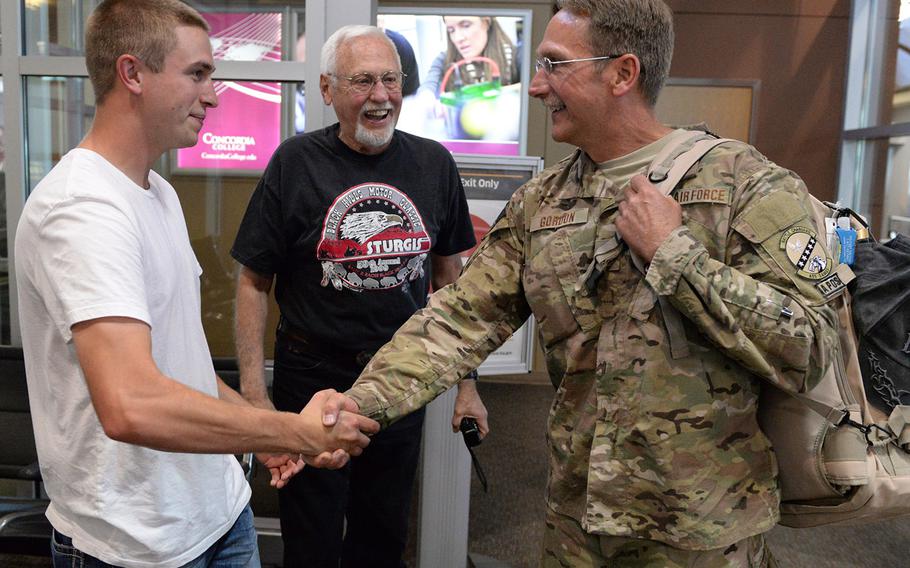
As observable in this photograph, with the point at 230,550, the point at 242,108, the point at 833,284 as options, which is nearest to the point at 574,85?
the point at 833,284

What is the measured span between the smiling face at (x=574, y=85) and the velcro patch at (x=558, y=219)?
15 centimetres

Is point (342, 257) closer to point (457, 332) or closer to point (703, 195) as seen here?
point (457, 332)

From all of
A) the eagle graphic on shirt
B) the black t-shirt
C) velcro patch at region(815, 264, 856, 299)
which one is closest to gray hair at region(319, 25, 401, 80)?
the black t-shirt

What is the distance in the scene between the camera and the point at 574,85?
4.92 ft

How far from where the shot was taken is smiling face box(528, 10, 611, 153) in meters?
1.48

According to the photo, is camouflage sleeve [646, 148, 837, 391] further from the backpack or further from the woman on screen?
the woman on screen

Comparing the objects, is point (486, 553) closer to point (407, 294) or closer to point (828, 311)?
point (407, 294)

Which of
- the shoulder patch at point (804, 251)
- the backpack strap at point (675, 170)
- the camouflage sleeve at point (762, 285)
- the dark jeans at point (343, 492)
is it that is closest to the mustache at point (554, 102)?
the backpack strap at point (675, 170)

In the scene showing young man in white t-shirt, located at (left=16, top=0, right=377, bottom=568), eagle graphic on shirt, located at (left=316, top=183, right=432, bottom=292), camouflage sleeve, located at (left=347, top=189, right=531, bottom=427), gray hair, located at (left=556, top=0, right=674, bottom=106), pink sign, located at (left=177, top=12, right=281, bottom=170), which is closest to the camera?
young man in white t-shirt, located at (left=16, top=0, right=377, bottom=568)

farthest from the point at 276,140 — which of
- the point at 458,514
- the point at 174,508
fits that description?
the point at 174,508

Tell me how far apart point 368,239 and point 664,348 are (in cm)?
100

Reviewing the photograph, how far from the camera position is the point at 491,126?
6168 mm

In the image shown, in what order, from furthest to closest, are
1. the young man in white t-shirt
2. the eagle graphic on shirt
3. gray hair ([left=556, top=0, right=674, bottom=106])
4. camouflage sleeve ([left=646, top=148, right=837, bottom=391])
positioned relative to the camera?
the eagle graphic on shirt, gray hair ([left=556, top=0, right=674, bottom=106]), camouflage sleeve ([left=646, top=148, right=837, bottom=391]), the young man in white t-shirt

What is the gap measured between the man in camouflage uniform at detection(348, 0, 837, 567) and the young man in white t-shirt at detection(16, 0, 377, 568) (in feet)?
1.28
